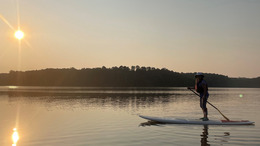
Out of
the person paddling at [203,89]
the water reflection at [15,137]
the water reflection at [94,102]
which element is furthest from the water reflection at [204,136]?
the water reflection at [94,102]

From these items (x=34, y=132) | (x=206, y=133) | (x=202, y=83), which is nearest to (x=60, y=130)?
(x=34, y=132)

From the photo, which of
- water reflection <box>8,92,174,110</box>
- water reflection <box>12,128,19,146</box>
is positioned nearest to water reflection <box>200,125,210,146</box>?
water reflection <box>12,128,19,146</box>

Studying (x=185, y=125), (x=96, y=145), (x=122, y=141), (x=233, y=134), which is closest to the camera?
(x=96, y=145)

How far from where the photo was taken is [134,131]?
1573 cm

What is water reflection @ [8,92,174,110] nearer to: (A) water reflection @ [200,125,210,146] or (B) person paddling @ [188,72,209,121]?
(B) person paddling @ [188,72,209,121]

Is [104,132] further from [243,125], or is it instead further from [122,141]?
[243,125]

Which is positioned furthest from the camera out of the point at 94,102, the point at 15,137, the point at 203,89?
the point at 94,102

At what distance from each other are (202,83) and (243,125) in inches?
138

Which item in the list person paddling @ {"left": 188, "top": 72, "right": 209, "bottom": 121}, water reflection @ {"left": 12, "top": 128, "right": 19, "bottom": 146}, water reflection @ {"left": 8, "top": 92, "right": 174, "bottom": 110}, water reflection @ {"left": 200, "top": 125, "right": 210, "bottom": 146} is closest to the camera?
water reflection @ {"left": 200, "top": 125, "right": 210, "bottom": 146}

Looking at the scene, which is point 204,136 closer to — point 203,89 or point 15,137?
point 203,89

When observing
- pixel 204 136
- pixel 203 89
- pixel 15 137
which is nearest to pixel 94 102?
pixel 203 89

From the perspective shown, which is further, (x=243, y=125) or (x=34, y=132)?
(x=243, y=125)

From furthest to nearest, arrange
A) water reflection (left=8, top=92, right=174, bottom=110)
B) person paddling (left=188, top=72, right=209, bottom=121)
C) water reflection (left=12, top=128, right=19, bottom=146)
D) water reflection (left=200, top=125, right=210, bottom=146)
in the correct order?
water reflection (left=8, top=92, right=174, bottom=110), person paddling (left=188, top=72, right=209, bottom=121), water reflection (left=12, top=128, right=19, bottom=146), water reflection (left=200, top=125, right=210, bottom=146)

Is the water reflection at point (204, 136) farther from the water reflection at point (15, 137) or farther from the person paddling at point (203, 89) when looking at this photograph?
the water reflection at point (15, 137)
